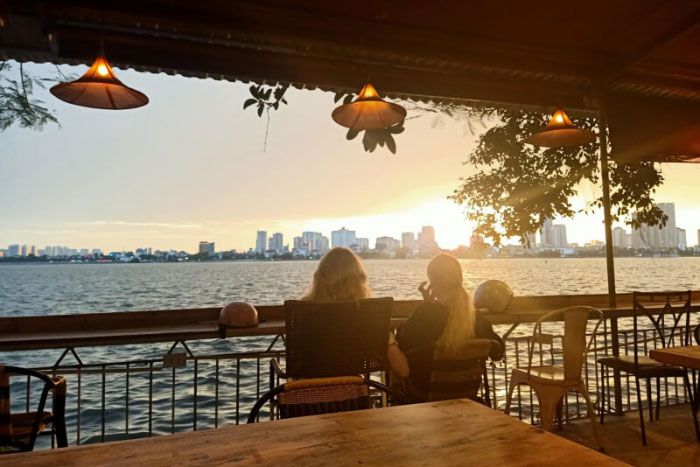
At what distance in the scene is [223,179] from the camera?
6550cm

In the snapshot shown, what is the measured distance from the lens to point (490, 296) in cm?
396

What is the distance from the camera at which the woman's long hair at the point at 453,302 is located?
250 centimetres

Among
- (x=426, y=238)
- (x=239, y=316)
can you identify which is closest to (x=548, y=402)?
(x=239, y=316)

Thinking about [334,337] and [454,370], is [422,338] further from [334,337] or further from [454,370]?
[334,337]

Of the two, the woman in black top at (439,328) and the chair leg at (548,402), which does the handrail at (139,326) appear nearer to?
the chair leg at (548,402)

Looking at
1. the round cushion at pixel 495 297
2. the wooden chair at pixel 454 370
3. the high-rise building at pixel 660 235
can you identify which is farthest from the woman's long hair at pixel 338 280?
the high-rise building at pixel 660 235

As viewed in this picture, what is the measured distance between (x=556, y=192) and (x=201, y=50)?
5.33 meters

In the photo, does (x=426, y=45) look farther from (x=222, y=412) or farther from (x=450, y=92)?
(x=222, y=412)

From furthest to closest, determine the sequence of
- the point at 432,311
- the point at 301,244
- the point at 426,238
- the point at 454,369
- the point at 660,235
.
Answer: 1. the point at 301,244
2. the point at 426,238
3. the point at 660,235
4. the point at 432,311
5. the point at 454,369

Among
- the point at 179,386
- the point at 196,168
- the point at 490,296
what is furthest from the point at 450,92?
the point at 196,168

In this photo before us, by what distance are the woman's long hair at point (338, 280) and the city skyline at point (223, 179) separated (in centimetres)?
134

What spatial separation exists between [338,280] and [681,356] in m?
2.06

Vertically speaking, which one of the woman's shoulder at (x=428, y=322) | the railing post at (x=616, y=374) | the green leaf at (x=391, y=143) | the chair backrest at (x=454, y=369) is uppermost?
the green leaf at (x=391, y=143)

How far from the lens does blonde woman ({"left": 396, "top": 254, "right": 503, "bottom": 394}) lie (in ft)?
8.23
